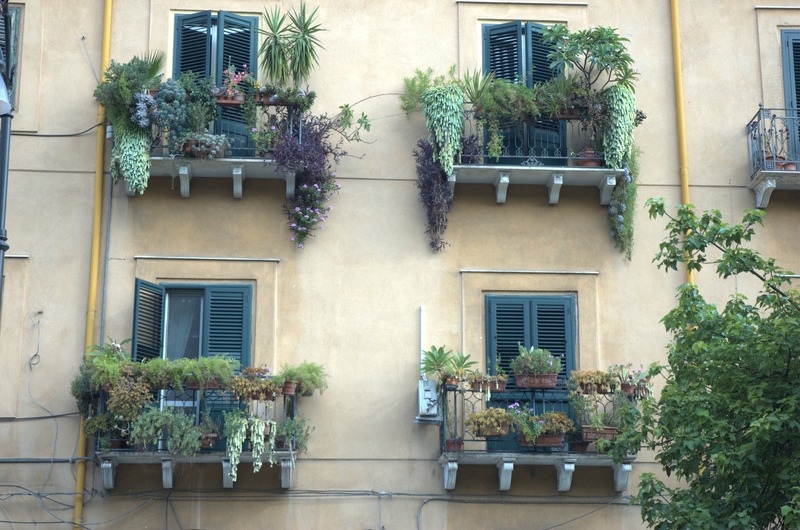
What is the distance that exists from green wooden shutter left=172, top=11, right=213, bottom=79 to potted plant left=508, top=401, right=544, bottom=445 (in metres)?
6.52

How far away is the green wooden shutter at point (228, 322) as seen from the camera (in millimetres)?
17703

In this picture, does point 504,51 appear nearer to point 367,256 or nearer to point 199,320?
point 367,256

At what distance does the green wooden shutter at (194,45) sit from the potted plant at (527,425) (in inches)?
257

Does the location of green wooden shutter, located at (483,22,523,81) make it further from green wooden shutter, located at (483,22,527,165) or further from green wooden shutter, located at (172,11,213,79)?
green wooden shutter, located at (172,11,213,79)

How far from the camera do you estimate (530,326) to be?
707 inches

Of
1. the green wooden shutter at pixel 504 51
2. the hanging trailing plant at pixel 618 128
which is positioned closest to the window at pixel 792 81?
the hanging trailing plant at pixel 618 128

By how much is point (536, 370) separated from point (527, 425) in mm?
774

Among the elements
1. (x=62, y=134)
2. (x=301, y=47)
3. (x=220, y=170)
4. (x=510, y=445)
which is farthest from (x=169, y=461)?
(x=301, y=47)

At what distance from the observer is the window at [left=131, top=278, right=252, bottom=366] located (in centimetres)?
1764

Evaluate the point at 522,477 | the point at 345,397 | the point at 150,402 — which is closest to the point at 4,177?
the point at 150,402

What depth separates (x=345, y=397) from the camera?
1759 cm

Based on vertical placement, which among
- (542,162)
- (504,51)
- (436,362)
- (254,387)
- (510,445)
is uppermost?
(504,51)

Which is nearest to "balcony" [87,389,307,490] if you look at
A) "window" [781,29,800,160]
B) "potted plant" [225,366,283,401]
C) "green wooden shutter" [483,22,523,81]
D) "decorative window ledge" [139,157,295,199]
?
"potted plant" [225,366,283,401]

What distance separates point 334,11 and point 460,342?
5201 millimetres
